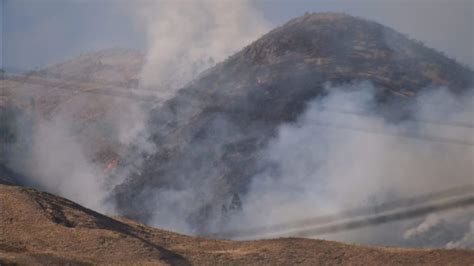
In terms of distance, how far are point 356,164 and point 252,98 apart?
16723mm

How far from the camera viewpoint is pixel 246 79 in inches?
2394

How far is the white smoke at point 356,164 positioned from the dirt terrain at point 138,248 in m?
9.00

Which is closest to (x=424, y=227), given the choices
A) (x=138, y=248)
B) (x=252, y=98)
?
(x=138, y=248)

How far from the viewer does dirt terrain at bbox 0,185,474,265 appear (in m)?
24.6

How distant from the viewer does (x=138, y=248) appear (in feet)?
84.1

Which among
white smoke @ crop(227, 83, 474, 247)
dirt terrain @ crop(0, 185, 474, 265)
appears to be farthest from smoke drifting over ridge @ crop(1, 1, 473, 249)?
dirt terrain @ crop(0, 185, 474, 265)

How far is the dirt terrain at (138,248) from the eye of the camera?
2459 cm

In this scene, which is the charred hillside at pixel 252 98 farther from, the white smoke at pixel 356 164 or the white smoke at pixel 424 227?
the white smoke at pixel 424 227

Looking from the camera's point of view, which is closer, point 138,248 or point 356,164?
point 138,248


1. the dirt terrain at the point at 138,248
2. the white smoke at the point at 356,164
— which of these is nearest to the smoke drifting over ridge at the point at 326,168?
the white smoke at the point at 356,164

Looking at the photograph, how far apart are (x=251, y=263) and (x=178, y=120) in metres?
38.3

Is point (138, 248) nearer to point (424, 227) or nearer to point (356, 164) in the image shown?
point (424, 227)

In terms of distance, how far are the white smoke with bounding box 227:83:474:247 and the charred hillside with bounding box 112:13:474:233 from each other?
1.77 meters

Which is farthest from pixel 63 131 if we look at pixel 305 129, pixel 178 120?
pixel 305 129
